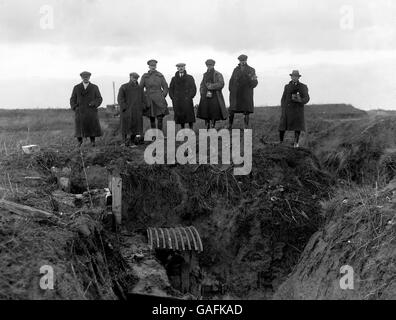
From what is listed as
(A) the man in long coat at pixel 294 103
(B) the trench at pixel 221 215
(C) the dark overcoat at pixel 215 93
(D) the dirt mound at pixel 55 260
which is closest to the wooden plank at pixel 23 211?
(D) the dirt mound at pixel 55 260

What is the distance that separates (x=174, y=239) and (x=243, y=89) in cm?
491

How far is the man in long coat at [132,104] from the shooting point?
1394cm

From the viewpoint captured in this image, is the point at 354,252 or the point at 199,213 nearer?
the point at 354,252

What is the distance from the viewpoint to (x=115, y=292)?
306 inches

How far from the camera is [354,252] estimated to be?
7.95 meters

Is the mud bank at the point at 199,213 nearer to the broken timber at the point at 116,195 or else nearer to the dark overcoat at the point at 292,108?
the broken timber at the point at 116,195

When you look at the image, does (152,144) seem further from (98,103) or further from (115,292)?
(115,292)

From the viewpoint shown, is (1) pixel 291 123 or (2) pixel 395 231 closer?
(2) pixel 395 231

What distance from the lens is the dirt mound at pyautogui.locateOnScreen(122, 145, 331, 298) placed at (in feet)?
37.2

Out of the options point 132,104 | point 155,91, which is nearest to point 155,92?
point 155,91

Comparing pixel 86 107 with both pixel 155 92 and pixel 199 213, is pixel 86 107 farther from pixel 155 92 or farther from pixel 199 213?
pixel 199 213

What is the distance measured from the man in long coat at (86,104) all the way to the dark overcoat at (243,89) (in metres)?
3.15
